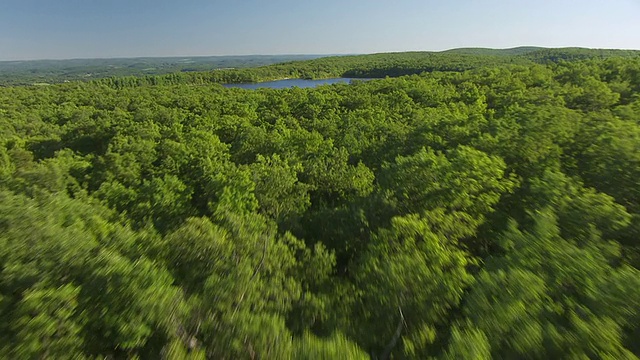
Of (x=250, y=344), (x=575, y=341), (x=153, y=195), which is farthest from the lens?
(x=153, y=195)

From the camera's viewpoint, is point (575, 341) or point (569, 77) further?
point (569, 77)

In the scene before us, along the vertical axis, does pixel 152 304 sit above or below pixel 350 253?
above

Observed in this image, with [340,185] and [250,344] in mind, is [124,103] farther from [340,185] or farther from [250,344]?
[250,344]

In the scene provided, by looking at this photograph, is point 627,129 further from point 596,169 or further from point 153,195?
point 153,195

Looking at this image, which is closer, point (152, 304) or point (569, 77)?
point (152, 304)

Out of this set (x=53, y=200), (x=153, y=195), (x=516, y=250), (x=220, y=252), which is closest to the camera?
(x=516, y=250)

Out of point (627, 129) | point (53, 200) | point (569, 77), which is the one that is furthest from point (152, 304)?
point (569, 77)

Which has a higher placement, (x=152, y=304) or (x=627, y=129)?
(x=627, y=129)

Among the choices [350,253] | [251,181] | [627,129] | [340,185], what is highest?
[627,129]

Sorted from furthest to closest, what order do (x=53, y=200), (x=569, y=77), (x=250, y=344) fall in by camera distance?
(x=569, y=77)
(x=53, y=200)
(x=250, y=344)

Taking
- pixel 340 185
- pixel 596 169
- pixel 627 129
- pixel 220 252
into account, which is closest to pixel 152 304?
pixel 220 252
